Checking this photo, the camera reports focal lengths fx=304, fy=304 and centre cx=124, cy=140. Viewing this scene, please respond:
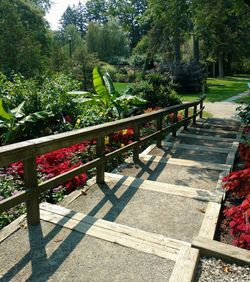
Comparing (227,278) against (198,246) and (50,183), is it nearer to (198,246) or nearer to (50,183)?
(198,246)

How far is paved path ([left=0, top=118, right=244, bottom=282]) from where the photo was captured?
2.47m

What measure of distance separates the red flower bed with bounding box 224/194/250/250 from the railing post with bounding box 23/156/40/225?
197 cm

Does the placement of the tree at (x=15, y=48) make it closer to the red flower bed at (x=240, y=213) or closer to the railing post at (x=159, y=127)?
the railing post at (x=159, y=127)

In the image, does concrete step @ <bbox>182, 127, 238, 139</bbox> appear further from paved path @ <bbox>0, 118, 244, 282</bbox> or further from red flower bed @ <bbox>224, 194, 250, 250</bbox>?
red flower bed @ <bbox>224, 194, 250, 250</bbox>

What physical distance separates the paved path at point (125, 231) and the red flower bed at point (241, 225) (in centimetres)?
23

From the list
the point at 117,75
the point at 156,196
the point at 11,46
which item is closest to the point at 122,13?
the point at 11,46

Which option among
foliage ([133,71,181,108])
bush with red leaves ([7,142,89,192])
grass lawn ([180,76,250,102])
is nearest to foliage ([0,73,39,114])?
bush with red leaves ([7,142,89,192])

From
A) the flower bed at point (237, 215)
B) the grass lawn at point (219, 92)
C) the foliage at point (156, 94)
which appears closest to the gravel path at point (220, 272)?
the flower bed at point (237, 215)

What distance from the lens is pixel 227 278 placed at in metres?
2.37

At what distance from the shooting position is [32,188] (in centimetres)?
293

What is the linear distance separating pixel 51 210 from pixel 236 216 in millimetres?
1994

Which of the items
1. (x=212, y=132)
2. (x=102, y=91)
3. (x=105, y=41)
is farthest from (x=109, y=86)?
(x=105, y=41)

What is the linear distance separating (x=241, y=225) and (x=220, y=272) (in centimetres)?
68

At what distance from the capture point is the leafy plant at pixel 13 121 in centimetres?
625
